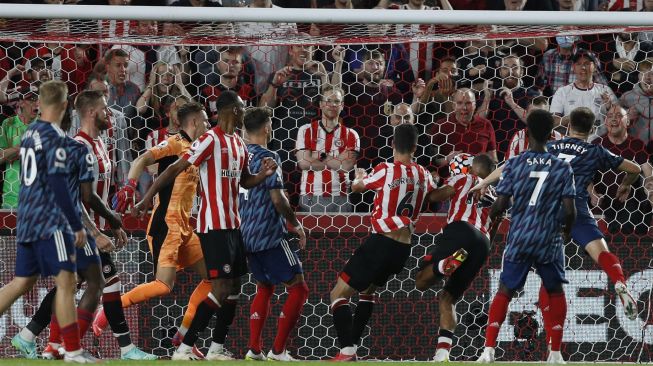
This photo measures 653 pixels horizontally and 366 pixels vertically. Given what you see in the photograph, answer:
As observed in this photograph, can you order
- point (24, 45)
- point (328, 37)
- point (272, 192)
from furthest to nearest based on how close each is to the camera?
point (24, 45), point (328, 37), point (272, 192)

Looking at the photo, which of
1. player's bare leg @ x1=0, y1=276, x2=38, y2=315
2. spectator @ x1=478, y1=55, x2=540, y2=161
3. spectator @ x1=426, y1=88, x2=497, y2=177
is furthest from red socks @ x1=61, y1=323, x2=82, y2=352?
spectator @ x1=478, y1=55, x2=540, y2=161

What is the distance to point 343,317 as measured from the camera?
967 cm

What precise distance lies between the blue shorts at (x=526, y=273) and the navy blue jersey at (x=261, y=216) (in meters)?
1.87

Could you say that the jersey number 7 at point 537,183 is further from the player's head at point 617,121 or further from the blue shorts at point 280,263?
the player's head at point 617,121

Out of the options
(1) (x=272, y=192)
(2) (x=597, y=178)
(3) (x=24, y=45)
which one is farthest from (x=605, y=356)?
(3) (x=24, y=45)

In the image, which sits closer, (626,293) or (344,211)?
(626,293)

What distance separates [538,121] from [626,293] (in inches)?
58.3

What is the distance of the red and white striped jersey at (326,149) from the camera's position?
10.5 meters

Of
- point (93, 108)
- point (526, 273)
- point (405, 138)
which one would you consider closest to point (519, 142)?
point (405, 138)

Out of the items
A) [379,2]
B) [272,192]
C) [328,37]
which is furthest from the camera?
[379,2]

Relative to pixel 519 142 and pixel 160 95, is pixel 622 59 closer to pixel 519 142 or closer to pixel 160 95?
pixel 519 142

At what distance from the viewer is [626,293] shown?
9.12m

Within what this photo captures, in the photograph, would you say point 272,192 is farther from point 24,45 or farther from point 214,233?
point 24,45

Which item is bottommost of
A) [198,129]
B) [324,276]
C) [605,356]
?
[605,356]
